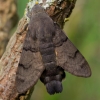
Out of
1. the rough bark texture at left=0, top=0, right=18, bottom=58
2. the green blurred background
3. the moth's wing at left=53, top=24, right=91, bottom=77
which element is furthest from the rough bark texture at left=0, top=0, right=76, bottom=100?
the green blurred background

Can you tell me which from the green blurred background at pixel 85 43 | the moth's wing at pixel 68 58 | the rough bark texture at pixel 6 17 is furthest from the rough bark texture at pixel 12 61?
the green blurred background at pixel 85 43

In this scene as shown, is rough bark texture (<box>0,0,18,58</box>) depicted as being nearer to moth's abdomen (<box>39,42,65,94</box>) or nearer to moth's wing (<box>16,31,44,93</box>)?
moth's wing (<box>16,31,44,93</box>)

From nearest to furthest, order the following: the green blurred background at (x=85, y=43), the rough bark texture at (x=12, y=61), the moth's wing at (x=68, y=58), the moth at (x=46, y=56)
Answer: the rough bark texture at (x=12, y=61), the moth at (x=46, y=56), the moth's wing at (x=68, y=58), the green blurred background at (x=85, y=43)

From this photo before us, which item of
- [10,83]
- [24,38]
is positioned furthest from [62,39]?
[10,83]

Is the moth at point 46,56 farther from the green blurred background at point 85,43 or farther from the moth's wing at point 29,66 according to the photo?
the green blurred background at point 85,43

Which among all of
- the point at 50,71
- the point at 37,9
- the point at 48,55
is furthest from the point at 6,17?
the point at 50,71

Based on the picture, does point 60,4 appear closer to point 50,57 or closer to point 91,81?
point 50,57
